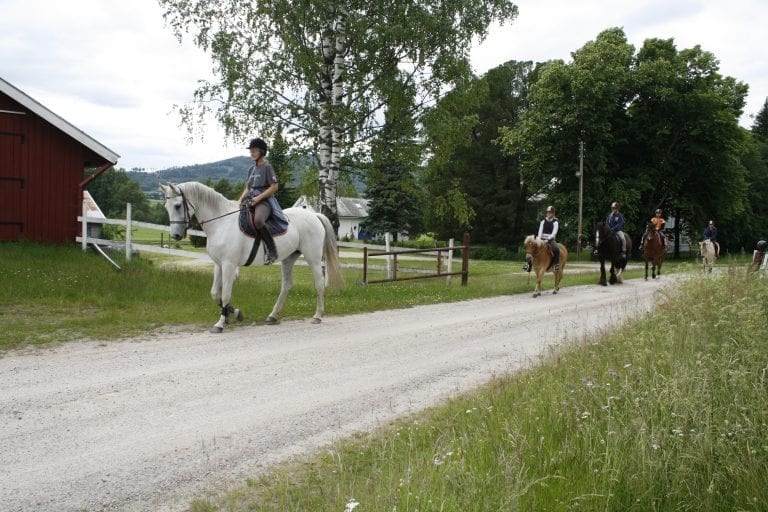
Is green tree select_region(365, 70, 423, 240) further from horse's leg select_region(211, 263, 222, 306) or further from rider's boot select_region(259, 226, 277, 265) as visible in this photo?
horse's leg select_region(211, 263, 222, 306)

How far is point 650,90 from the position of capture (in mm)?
36562

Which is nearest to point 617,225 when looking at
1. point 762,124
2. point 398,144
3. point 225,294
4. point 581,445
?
point 398,144

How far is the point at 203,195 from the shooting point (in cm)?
946

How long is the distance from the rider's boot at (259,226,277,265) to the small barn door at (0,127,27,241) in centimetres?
991

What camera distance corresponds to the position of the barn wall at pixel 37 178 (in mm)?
15383

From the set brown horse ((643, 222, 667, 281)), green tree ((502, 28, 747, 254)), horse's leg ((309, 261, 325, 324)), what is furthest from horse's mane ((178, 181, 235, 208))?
green tree ((502, 28, 747, 254))

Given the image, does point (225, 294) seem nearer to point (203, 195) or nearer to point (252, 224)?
point (252, 224)

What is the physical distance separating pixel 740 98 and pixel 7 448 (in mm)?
44958

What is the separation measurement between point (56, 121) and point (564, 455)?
650 inches

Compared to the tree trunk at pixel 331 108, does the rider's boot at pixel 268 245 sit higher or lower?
lower

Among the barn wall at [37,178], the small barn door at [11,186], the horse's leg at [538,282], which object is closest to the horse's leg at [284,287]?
the horse's leg at [538,282]

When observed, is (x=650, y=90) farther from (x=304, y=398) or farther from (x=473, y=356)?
(x=304, y=398)

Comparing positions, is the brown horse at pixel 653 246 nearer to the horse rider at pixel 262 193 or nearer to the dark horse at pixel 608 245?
the dark horse at pixel 608 245

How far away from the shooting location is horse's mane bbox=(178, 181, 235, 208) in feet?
30.6
